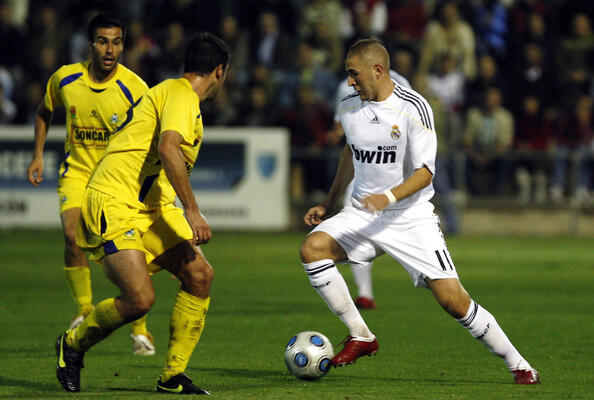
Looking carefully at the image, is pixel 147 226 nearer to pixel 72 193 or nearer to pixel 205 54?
pixel 205 54

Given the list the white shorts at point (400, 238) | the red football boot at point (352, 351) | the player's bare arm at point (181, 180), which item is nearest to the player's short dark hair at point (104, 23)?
the white shorts at point (400, 238)

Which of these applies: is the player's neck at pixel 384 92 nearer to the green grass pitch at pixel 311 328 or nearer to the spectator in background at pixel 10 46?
the green grass pitch at pixel 311 328

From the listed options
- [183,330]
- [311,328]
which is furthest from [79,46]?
[183,330]

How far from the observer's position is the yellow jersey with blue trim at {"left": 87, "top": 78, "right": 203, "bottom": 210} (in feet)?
21.6

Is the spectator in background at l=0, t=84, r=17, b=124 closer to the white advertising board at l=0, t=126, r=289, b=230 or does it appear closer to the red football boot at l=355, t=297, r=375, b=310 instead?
the white advertising board at l=0, t=126, r=289, b=230

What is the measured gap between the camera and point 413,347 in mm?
8633

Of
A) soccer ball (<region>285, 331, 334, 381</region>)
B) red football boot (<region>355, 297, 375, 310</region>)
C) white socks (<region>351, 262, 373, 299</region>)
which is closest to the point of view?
soccer ball (<region>285, 331, 334, 381</region>)

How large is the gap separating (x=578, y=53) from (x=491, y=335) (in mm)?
13874

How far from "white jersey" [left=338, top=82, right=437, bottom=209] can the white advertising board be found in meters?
10.9

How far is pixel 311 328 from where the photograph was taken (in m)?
9.63

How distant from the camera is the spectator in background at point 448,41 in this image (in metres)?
19.9

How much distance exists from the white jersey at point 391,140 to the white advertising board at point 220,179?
10.9m

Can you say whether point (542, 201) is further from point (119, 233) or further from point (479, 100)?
point (119, 233)

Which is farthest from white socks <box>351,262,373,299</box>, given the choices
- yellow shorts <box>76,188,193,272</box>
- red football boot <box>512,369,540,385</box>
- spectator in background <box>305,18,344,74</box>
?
spectator in background <box>305,18,344,74</box>
